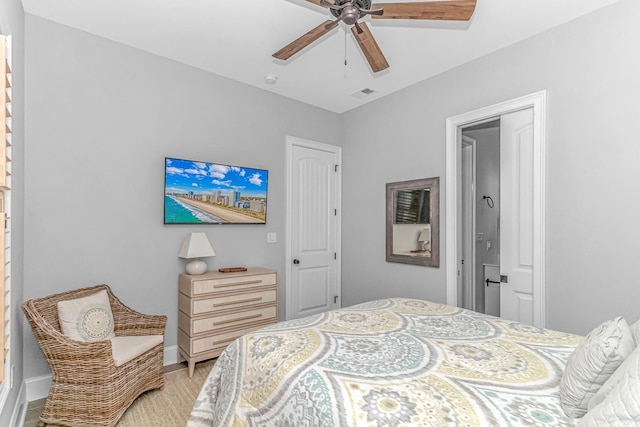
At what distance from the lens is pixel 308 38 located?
205 centimetres

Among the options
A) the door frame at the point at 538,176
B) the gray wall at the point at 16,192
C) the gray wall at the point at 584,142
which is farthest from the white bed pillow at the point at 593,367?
the gray wall at the point at 16,192

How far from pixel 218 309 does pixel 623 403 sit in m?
2.70

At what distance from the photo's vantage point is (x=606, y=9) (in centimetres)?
230

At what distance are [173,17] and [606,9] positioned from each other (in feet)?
9.88

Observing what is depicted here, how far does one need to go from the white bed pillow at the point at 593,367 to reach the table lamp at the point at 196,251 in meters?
2.65

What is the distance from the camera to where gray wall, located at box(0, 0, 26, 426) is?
1990mm

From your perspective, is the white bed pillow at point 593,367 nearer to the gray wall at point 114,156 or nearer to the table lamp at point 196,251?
the table lamp at point 196,251

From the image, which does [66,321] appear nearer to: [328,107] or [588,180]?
[328,107]

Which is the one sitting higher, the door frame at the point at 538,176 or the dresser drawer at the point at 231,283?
the door frame at the point at 538,176

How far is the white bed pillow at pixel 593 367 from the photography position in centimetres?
110

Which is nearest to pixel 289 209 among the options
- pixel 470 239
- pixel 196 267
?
pixel 196 267

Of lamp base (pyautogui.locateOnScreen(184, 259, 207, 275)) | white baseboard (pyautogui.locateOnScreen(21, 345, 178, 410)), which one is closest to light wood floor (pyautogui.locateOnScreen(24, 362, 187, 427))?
white baseboard (pyautogui.locateOnScreen(21, 345, 178, 410))

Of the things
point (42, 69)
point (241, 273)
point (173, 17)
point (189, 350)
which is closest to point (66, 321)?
point (189, 350)

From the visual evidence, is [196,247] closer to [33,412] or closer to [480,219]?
[33,412]
